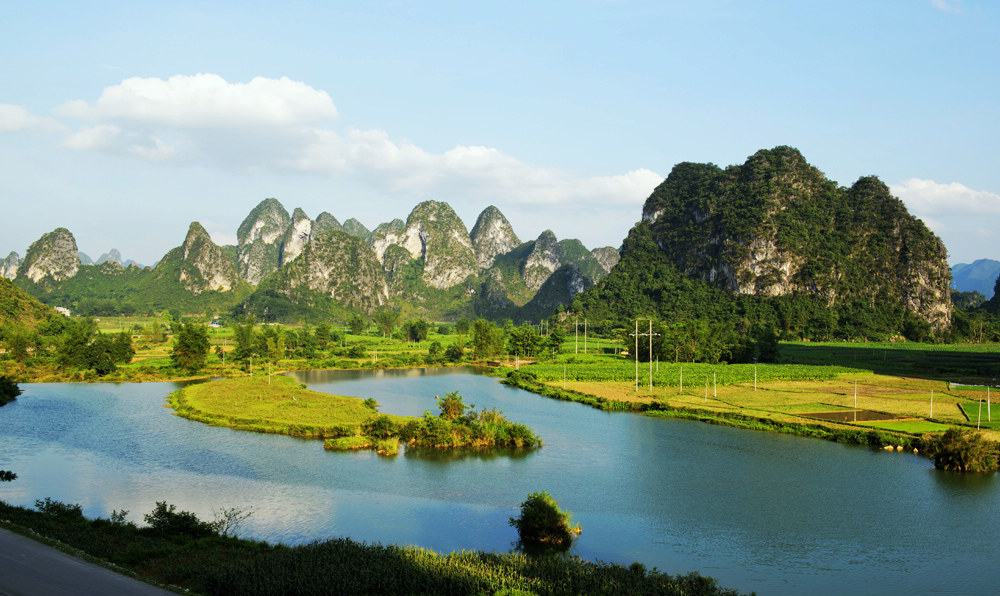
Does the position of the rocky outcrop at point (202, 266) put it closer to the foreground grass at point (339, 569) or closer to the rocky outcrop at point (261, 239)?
the rocky outcrop at point (261, 239)

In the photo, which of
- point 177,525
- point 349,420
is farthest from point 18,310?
point 177,525

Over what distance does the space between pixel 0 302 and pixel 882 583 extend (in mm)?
84060

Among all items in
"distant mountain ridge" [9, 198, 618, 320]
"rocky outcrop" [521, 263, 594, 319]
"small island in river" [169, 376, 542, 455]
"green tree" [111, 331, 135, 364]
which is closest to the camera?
"small island in river" [169, 376, 542, 455]

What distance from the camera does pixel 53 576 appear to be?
11.0 m

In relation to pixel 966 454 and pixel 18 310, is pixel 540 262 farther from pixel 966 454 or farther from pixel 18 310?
pixel 966 454

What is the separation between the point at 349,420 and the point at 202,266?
116 m

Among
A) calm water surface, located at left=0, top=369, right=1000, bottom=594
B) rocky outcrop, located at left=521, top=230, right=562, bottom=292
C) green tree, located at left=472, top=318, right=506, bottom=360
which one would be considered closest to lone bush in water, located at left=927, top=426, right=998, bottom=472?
calm water surface, located at left=0, top=369, right=1000, bottom=594

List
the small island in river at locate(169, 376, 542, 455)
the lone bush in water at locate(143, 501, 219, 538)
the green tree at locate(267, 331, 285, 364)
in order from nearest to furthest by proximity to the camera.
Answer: the lone bush in water at locate(143, 501, 219, 538) → the small island in river at locate(169, 376, 542, 455) → the green tree at locate(267, 331, 285, 364)

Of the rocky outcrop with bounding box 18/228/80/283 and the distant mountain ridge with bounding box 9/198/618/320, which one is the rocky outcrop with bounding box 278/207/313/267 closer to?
the distant mountain ridge with bounding box 9/198/618/320

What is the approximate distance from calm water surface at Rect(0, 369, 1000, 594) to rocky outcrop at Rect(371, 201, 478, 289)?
127543 mm

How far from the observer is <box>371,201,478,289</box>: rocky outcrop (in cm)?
16088

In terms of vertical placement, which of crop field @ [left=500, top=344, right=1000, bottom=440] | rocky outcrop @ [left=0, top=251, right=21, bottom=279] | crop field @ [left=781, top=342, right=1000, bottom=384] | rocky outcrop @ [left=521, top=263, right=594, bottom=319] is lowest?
crop field @ [left=500, top=344, right=1000, bottom=440]

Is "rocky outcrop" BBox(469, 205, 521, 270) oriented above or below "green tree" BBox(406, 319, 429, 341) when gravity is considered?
above

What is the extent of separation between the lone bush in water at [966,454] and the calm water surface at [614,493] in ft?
2.77
